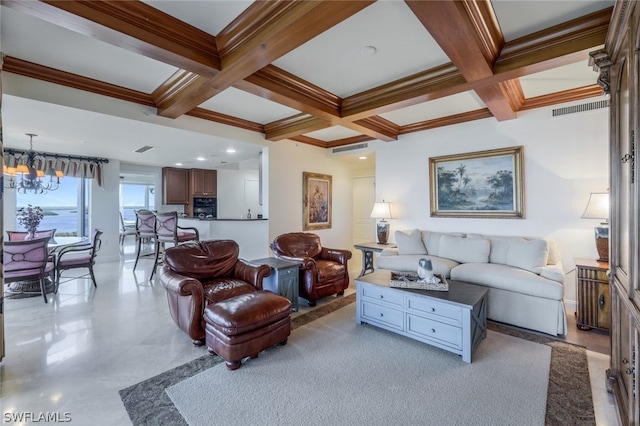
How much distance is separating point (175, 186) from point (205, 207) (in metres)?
0.97

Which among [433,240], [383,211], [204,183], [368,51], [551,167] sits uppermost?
[368,51]

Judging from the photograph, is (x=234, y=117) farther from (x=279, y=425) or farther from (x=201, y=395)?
(x=279, y=425)

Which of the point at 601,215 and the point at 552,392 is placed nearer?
the point at 552,392

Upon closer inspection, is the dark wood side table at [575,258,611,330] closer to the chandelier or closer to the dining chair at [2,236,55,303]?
the dining chair at [2,236,55,303]

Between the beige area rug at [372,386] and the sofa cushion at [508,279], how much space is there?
55cm

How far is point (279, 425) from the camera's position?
1.72m

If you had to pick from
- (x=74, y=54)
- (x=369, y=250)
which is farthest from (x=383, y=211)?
(x=74, y=54)

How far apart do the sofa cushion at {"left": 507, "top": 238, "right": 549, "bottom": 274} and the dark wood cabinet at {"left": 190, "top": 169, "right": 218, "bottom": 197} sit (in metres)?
7.37

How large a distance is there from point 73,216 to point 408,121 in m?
7.82

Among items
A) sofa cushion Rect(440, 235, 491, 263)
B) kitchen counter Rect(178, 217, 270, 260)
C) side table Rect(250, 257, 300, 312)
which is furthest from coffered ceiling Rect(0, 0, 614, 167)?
side table Rect(250, 257, 300, 312)

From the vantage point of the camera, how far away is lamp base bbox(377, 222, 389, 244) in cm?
508

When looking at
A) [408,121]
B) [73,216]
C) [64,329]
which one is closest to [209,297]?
[64,329]

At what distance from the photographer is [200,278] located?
317 cm

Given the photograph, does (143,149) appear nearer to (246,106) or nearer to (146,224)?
(146,224)
